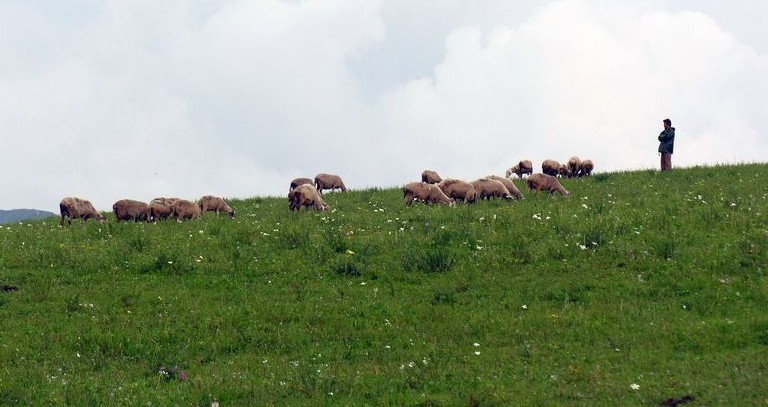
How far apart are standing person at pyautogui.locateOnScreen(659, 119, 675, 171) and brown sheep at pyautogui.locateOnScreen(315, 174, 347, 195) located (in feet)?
47.0

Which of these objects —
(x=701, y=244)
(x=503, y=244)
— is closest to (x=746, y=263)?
(x=701, y=244)

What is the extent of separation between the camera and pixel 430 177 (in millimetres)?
38312

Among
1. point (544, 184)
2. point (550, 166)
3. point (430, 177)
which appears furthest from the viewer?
point (550, 166)

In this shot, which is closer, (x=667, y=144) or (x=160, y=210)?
(x=160, y=210)

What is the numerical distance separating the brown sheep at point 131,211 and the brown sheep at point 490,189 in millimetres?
11242

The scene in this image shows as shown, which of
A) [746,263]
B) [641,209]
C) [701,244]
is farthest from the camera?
[641,209]

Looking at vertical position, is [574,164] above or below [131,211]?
above

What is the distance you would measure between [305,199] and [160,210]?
482cm

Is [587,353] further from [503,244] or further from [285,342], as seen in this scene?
[503,244]

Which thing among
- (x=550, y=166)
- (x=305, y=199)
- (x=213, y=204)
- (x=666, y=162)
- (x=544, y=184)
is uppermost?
(x=550, y=166)

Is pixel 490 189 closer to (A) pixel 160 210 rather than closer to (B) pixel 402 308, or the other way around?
(A) pixel 160 210

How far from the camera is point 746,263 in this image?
→ 60.1 ft

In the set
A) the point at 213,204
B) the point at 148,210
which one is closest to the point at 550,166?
the point at 213,204

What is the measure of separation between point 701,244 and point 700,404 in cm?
898
